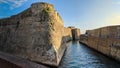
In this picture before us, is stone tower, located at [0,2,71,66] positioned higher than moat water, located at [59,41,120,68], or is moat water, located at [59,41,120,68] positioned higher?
stone tower, located at [0,2,71,66]

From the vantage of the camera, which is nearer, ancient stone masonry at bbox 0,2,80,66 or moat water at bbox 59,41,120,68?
ancient stone masonry at bbox 0,2,80,66

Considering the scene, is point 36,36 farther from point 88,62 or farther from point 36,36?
point 88,62

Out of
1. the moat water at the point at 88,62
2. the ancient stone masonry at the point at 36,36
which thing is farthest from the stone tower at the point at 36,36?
the moat water at the point at 88,62

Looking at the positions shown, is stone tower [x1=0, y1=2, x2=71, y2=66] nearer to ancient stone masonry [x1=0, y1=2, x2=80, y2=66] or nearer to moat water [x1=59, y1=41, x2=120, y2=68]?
ancient stone masonry [x1=0, y1=2, x2=80, y2=66]

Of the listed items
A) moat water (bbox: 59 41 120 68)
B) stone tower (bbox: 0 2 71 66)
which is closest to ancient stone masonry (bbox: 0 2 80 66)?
stone tower (bbox: 0 2 71 66)

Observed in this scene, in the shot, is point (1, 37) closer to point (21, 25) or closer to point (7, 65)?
point (21, 25)

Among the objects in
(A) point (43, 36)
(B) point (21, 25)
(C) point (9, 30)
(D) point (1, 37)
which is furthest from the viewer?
(D) point (1, 37)

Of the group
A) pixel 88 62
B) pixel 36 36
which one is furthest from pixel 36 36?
pixel 88 62

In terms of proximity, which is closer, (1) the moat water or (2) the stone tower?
(2) the stone tower

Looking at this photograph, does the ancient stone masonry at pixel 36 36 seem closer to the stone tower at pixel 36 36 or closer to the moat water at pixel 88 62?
the stone tower at pixel 36 36

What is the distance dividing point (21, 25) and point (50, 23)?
293 cm

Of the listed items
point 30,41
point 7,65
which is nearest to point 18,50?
point 30,41

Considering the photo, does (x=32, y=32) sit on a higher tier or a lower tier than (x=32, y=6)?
lower

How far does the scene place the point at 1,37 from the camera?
13.7 metres
